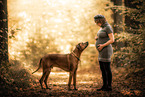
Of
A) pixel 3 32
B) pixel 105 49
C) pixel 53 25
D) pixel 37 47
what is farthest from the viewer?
pixel 53 25

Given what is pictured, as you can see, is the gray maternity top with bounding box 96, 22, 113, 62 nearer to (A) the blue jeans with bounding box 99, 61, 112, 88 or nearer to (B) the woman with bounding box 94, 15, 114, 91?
(B) the woman with bounding box 94, 15, 114, 91

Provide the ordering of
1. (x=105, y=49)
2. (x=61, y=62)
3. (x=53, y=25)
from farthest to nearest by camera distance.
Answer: (x=53, y=25), (x=61, y=62), (x=105, y=49)

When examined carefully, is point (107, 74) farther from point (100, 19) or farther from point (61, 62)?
point (100, 19)

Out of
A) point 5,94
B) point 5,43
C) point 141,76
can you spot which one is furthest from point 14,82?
point 141,76

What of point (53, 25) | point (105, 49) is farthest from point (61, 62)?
point (53, 25)

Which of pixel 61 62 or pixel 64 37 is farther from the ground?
pixel 64 37

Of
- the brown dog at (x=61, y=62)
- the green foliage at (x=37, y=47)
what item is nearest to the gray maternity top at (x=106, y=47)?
the brown dog at (x=61, y=62)

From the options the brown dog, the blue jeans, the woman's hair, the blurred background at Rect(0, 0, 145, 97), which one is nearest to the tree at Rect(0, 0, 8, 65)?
the blurred background at Rect(0, 0, 145, 97)

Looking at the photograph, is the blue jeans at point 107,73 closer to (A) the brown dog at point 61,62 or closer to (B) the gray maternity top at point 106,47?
(B) the gray maternity top at point 106,47

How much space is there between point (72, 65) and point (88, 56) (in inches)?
616

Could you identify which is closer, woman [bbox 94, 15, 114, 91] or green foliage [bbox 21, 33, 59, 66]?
woman [bbox 94, 15, 114, 91]

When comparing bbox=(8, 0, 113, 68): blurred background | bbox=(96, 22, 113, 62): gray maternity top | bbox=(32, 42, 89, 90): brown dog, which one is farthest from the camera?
bbox=(8, 0, 113, 68): blurred background

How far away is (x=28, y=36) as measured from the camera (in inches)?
598

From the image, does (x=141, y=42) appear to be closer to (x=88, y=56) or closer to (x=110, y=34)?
(x=110, y=34)
